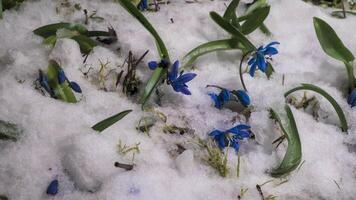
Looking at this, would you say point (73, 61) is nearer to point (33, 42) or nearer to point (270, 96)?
point (33, 42)

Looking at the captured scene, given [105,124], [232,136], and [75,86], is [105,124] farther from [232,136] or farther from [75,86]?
[232,136]

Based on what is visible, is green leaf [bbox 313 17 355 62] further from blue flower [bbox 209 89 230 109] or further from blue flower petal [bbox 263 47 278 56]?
blue flower [bbox 209 89 230 109]

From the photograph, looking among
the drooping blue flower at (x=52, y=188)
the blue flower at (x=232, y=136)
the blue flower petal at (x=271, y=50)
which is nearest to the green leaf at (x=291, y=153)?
the blue flower at (x=232, y=136)

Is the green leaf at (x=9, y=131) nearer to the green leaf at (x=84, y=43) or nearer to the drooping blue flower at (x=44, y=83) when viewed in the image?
the drooping blue flower at (x=44, y=83)

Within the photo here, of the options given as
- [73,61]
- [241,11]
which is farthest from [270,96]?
[73,61]

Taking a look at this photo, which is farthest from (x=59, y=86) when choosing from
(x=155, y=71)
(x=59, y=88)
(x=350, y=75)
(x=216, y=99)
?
(x=350, y=75)

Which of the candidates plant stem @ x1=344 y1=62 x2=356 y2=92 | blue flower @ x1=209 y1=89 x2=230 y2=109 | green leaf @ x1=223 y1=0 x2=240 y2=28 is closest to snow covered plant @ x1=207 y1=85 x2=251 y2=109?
blue flower @ x1=209 y1=89 x2=230 y2=109
